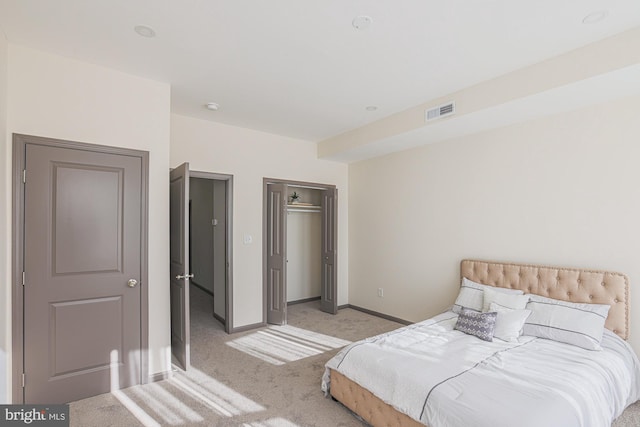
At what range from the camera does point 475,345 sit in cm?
266

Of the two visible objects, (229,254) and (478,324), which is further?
(229,254)

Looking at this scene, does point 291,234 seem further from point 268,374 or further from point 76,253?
point 76,253

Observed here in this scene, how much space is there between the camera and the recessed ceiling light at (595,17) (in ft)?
6.80

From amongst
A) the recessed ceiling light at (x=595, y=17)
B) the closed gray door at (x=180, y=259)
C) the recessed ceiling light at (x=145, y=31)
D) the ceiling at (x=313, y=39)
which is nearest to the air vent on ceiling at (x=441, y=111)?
the ceiling at (x=313, y=39)

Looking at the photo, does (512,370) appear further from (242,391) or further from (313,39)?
(313,39)

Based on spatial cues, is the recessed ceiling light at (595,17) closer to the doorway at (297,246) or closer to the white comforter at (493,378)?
the white comforter at (493,378)

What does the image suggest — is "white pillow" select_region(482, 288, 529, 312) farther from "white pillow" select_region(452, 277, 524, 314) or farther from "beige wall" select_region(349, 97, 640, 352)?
"beige wall" select_region(349, 97, 640, 352)

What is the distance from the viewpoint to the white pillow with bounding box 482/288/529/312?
3037 mm

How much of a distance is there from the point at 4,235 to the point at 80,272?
1.87 ft

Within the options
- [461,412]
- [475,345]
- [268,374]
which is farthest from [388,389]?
[268,374]

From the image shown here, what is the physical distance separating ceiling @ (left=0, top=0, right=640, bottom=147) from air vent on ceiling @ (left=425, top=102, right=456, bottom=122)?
0.49 feet

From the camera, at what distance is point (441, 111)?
11.2ft

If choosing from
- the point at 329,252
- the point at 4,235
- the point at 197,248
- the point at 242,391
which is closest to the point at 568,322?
the point at 242,391

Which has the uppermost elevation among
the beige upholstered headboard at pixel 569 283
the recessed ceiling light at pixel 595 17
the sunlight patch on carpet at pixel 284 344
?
the recessed ceiling light at pixel 595 17
